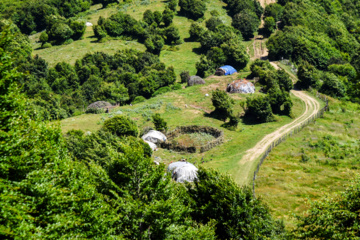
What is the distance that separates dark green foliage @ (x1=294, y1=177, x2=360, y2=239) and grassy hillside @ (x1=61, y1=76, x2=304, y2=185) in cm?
2582

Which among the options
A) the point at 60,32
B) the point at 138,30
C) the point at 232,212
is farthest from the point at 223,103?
the point at 60,32

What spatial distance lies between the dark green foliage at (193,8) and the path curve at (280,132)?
68.2 meters

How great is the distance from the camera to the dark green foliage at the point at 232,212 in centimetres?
2527

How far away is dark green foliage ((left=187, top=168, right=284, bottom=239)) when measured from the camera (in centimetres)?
2527

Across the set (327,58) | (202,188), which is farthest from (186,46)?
(202,188)

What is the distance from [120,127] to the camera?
5481 cm

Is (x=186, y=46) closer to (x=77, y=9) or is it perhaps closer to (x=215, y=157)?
(x=77, y=9)

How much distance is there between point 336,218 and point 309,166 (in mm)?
32001

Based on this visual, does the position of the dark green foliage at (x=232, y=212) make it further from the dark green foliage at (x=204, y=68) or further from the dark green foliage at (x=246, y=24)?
the dark green foliage at (x=246, y=24)

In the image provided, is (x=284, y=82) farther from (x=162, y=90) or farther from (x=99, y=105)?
(x=99, y=105)

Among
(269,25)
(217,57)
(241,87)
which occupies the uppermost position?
(269,25)

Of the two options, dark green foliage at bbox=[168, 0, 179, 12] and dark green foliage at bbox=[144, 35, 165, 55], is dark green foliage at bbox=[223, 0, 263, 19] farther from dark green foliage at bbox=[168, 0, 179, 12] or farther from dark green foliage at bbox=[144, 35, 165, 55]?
dark green foliage at bbox=[144, 35, 165, 55]

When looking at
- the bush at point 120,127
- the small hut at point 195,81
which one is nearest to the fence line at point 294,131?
the bush at point 120,127

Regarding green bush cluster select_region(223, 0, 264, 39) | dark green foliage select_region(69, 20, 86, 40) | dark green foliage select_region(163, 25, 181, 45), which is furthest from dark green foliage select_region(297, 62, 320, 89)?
dark green foliage select_region(69, 20, 86, 40)
